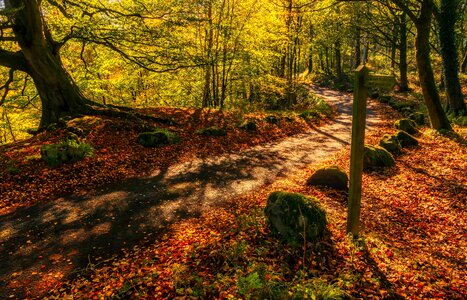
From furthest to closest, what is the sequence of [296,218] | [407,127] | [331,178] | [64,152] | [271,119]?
1. [271,119]
2. [407,127]
3. [64,152]
4. [331,178]
5. [296,218]

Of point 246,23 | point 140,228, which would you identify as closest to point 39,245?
point 140,228

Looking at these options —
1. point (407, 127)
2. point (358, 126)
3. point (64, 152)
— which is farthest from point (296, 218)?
point (407, 127)

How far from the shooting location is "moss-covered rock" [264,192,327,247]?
5.58m

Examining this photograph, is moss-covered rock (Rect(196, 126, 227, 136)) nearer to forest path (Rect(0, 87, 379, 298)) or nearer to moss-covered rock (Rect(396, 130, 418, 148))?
forest path (Rect(0, 87, 379, 298))

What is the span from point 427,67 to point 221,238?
1183 centimetres

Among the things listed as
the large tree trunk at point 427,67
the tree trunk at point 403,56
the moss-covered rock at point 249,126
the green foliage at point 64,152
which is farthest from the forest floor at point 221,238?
the tree trunk at point 403,56

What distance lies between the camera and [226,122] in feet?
51.2

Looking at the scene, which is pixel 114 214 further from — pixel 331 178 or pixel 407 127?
pixel 407 127

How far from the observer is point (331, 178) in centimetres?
850

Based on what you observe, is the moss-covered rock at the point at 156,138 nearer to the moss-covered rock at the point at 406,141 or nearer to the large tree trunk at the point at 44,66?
the large tree trunk at the point at 44,66

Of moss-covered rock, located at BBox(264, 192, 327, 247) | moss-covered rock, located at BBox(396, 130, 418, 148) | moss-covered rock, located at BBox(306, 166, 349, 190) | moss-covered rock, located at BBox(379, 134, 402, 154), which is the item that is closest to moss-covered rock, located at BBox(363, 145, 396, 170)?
moss-covered rock, located at BBox(379, 134, 402, 154)

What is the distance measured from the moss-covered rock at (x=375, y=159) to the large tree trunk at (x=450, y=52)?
754 cm

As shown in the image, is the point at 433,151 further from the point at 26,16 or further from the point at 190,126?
the point at 26,16

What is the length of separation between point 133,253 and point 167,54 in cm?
1039
